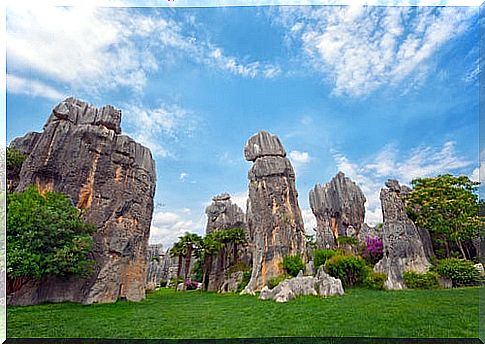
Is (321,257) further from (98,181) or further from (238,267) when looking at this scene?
(98,181)

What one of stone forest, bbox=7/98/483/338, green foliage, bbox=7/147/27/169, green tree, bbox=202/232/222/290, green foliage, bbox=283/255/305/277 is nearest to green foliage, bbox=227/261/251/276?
stone forest, bbox=7/98/483/338

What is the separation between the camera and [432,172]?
6465mm

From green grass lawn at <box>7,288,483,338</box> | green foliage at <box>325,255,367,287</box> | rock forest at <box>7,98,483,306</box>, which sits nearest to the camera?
green grass lawn at <box>7,288,483,338</box>

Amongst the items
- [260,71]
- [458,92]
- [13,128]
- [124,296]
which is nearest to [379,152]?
[458,92]

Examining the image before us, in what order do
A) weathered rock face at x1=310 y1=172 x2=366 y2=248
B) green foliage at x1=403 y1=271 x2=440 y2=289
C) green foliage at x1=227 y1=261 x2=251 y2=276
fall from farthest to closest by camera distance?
weathered rock face at x1=310 y1=172 x2=366 y2=248 < green foliage at x1=227 y1=261 x2=251 y2=276 < green foliage at x1=403 y1=271 x2=440 y2=289

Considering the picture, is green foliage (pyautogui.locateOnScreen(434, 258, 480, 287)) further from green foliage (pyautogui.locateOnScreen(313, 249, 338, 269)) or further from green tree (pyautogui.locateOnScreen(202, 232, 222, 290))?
green tree (pyautogui.locateOnScreen(202, 232, 222, 290))

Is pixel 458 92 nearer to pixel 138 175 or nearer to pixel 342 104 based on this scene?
pixel 342 104

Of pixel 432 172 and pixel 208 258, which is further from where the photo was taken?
pixel 208 258

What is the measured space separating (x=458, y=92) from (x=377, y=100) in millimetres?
1167

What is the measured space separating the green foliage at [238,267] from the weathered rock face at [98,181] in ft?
14.5

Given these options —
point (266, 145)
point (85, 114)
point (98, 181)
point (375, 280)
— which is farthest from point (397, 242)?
point (85, 114)

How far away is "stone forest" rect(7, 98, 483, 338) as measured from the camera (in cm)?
623

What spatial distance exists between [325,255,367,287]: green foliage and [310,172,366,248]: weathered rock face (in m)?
5.36

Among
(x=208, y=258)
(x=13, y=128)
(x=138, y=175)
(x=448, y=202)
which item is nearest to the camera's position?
(x=13, y=128)
